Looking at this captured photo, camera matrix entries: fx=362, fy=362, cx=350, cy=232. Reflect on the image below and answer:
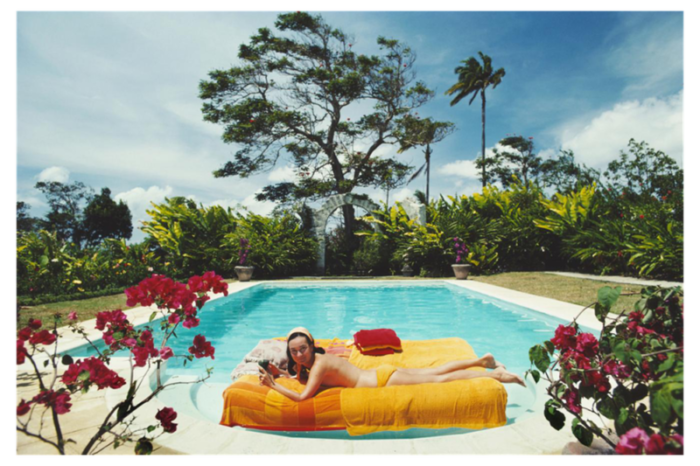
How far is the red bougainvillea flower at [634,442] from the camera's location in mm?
1326

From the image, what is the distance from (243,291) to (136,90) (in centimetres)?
733

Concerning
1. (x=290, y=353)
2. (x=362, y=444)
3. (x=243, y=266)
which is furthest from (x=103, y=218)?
(x=362, y=444)

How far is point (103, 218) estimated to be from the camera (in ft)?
80.0

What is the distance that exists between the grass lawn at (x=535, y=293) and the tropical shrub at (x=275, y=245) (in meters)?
4.65

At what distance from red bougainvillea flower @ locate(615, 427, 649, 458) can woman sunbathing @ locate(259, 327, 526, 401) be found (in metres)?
1.35

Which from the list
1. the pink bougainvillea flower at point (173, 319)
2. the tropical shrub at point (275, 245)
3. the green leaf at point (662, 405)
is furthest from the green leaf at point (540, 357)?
the tropical shrub at point (275, 245)

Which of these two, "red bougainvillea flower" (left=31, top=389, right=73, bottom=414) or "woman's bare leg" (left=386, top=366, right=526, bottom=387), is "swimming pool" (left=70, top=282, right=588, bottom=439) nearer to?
"woman's bare leg" (left=386, top=366, right=526, bottom=387)

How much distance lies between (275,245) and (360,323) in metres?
7.00

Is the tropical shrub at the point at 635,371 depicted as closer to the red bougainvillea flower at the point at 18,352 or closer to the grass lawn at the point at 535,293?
the red bougainvillea flower at the point at 18,352

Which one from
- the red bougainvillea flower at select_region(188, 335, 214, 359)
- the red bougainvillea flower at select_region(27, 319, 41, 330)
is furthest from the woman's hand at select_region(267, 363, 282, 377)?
the red bougainvillea flower at select_region(27, 319, 41, 330)

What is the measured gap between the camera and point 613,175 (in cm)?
2038

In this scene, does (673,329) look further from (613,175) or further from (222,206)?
(613,175)

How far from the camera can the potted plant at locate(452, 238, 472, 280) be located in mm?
11344
